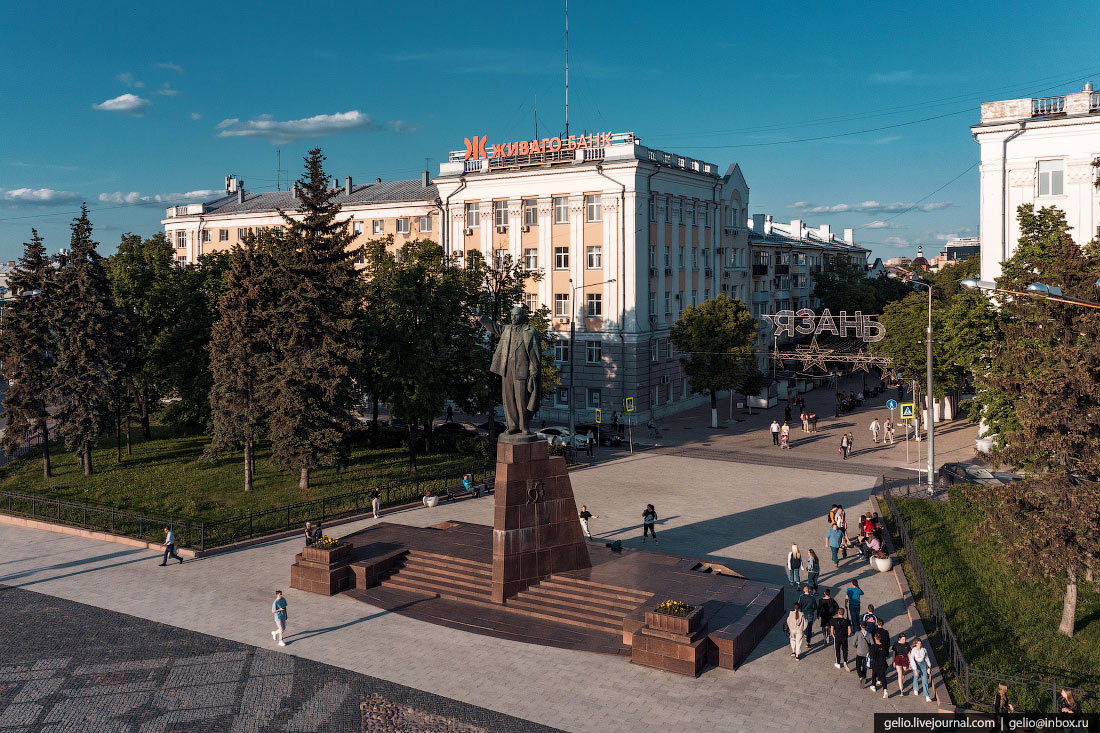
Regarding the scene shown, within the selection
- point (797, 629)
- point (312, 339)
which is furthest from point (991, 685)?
point (312, 339)

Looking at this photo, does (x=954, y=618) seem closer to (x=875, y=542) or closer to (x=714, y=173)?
(x=875, y=542)

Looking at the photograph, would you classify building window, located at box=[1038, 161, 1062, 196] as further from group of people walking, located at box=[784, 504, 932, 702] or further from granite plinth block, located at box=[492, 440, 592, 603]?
granite plinth block, located at box=[492, 440, 592, 603]

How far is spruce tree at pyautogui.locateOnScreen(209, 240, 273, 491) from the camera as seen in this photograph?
1347 inches

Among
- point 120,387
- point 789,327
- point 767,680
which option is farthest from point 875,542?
point 120,387

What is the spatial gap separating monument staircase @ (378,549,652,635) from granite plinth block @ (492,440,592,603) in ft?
1.45

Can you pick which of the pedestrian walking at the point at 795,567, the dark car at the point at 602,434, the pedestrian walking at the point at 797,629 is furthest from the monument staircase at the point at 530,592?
the dark car at the point at 602,434

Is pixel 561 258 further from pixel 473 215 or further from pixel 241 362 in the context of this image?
pixel 241 362

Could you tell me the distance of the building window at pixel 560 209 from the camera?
181 ft

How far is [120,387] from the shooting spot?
37.9 metres

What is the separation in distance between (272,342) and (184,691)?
20.5 m

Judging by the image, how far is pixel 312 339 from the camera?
34.7m

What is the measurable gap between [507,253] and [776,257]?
32167mm

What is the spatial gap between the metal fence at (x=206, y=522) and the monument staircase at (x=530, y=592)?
7380mm

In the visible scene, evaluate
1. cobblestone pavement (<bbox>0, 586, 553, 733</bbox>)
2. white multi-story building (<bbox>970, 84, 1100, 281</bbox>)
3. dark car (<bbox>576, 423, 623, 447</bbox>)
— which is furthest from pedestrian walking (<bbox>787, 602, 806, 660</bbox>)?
white multi-story building (<bbox>970, 84, 1100, 281</bbox>)
